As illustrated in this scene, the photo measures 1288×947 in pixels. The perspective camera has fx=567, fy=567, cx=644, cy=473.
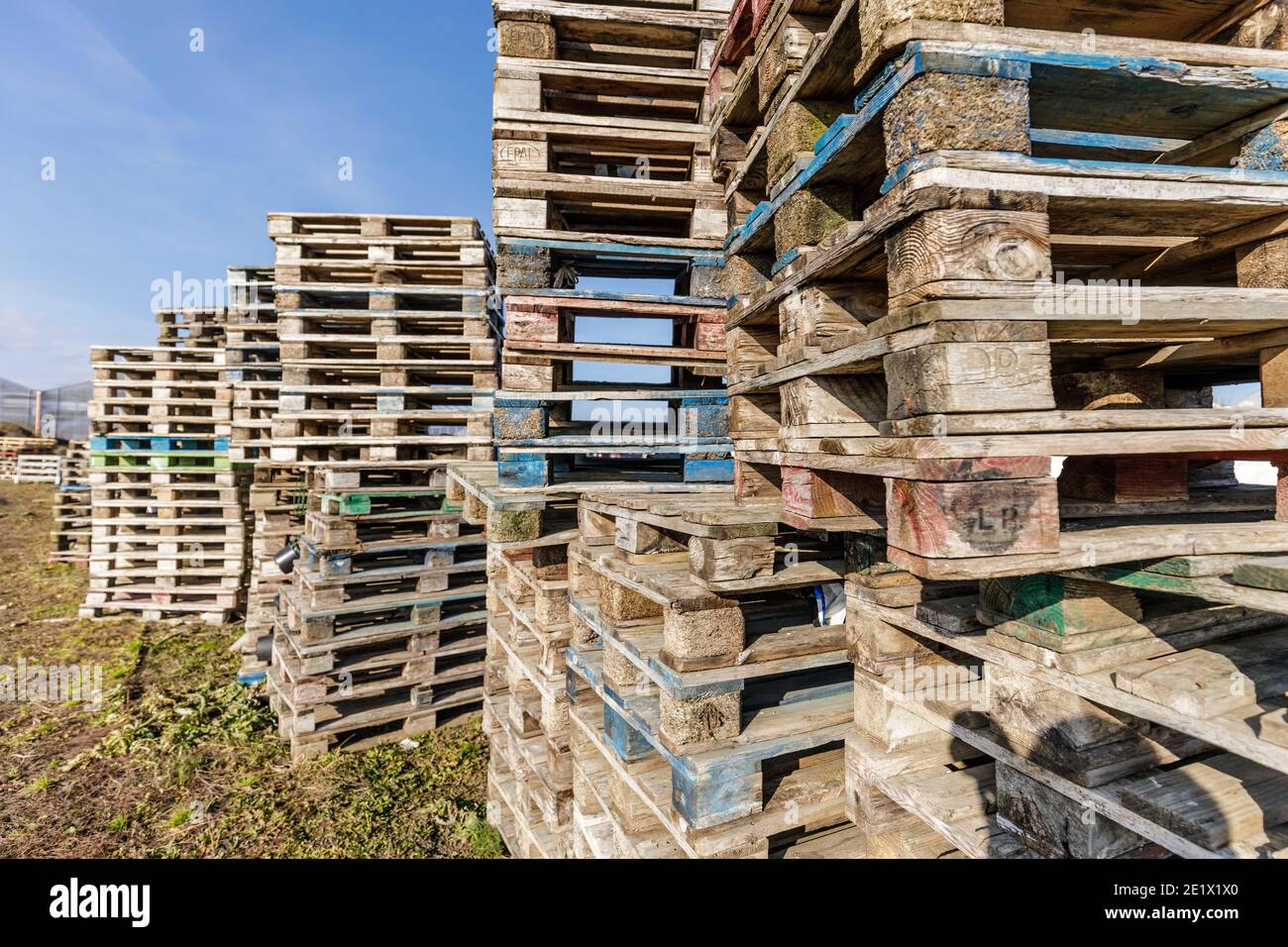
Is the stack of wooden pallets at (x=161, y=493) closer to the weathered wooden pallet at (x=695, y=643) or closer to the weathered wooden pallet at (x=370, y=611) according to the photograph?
the weathered wooden pallet at (x=370, y=611)

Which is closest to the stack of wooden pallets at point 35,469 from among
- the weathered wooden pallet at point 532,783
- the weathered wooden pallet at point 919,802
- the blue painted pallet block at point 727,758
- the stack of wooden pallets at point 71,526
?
the stack of wooden pallets at point 71,526

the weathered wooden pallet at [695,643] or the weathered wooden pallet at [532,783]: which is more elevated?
the weathered wooden pallet at [695,643]

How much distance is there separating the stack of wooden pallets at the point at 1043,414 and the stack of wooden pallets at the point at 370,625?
4.78 metres

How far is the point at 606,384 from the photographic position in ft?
14.0

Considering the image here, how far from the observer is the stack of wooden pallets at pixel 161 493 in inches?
370

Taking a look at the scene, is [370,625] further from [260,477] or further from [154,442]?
[154,442]

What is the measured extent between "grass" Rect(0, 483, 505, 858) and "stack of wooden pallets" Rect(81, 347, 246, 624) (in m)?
1.84

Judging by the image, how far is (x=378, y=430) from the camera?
592 centimetres

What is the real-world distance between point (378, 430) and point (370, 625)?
2203 millimetres

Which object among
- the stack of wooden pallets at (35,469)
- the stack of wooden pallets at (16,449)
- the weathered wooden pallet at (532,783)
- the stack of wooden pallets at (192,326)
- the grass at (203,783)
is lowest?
the grass at (203,783)

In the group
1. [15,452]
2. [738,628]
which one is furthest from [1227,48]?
[15,452]

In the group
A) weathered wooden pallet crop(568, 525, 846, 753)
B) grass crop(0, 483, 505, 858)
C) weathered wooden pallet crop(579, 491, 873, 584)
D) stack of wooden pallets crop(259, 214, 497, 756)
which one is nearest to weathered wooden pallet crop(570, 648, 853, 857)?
weathered wooden pallet crop(568, 525, 846, 753)
